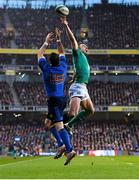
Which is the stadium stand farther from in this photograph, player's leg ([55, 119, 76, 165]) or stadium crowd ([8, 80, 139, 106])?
player's leg ([55, 119, 76, 165])

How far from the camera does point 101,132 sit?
70.1 metres

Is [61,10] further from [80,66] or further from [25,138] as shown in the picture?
[25,138]

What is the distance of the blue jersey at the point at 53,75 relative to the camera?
14.8 m

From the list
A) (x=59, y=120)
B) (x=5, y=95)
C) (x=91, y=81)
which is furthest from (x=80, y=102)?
(x=91, y=81)

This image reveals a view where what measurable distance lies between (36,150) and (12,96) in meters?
13.1

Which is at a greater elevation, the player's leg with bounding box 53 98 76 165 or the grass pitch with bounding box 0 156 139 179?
the player's leg with bounding box 53 98 76 165

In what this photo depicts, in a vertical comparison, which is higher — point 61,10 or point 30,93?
point 61,10

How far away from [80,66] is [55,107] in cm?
155

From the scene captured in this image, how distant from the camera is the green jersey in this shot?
15.6m

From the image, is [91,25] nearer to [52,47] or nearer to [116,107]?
[52,47]

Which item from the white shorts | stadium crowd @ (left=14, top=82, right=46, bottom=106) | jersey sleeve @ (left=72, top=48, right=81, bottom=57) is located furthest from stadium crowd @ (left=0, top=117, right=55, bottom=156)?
jersey sleeve @ (left=72, top=48, right=81, bottom=57)

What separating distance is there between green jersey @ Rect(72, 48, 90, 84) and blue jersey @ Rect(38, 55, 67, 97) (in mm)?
758

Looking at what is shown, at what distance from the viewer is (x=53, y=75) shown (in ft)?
48.5

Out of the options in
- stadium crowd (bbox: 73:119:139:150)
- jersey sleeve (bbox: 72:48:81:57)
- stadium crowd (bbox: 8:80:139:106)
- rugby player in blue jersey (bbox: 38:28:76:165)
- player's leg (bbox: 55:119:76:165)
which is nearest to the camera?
player's leg (bbox: 55:119:76:165)
